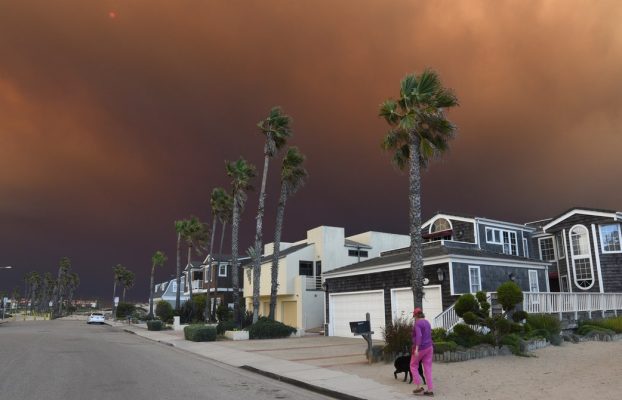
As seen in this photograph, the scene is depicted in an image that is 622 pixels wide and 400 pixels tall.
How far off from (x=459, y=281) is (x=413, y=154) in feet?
24.3

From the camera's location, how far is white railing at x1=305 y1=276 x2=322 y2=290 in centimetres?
3753

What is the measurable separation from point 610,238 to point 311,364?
25.8 m

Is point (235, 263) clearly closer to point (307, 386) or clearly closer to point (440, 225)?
point (440, 225)

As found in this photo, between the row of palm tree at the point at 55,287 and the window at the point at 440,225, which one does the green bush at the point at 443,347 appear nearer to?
the window at the point at 440,225

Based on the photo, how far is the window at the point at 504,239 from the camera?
33.2 m

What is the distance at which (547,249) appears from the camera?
36.5 metres

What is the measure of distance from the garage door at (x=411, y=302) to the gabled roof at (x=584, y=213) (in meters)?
15.8

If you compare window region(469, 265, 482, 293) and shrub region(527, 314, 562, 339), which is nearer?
shrub region(527, 314, 562, 339)

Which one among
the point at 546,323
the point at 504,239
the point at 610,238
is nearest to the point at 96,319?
the point at 504,239

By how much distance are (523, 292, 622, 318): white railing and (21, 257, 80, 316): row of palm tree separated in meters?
109

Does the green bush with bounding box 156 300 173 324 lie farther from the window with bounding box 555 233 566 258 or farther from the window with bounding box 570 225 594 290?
the window with bounding box 570 225 594 290

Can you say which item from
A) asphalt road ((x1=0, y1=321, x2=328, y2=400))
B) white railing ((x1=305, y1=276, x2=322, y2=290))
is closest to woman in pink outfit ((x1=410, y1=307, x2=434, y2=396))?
asphalt road ((x1=0, y1=321, x2=328, y2=400))

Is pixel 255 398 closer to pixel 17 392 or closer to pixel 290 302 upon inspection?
pixel 17 392

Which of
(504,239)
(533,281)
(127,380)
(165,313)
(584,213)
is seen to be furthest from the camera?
(165,313)
